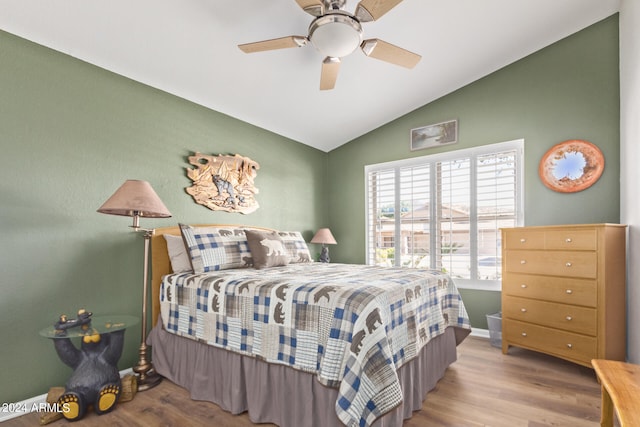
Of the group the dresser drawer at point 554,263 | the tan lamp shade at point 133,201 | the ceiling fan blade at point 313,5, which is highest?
the ceiling fan blade at point 313,5

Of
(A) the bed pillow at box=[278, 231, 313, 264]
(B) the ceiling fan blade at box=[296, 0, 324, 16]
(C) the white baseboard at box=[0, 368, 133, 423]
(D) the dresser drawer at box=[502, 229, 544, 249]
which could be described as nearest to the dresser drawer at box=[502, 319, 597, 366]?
(D) the dresser drawer at box=[502, 229, 544, 249]

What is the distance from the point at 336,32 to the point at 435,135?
2.31 m

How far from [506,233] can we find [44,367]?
375cm

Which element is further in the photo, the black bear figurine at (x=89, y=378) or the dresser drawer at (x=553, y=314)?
the dresser drawer at (x=553, y=314)

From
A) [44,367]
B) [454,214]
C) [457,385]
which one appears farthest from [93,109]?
[454,214]

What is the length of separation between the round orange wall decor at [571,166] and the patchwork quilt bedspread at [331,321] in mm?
1587

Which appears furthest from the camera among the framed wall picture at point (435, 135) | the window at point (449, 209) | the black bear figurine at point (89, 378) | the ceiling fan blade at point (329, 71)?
the framed wall picture at point (435, 135)

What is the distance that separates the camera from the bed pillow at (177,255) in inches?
103

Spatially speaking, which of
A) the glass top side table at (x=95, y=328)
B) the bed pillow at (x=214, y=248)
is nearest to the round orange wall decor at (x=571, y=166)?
the bed pillow at (x=214, y=248)

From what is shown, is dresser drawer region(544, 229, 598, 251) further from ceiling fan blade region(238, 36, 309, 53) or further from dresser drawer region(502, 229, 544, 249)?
ceiling fan blade region(238, 36, 309, 53)

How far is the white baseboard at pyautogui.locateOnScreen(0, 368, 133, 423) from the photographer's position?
194cm

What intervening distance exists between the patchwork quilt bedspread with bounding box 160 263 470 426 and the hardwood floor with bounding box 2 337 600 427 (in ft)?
1.25

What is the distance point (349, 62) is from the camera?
299 cm

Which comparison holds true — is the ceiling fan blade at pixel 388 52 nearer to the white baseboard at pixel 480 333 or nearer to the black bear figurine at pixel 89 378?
the black bear figurine at pixel 89 378
